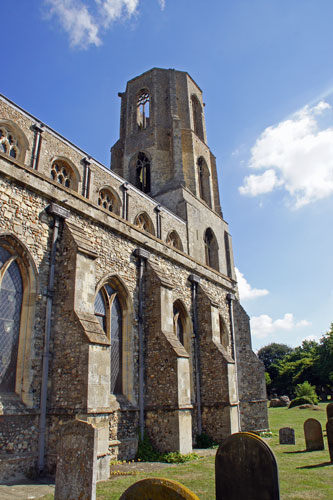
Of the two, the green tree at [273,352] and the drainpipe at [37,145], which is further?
the green tree at [273,352]

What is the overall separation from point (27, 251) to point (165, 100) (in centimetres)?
2557

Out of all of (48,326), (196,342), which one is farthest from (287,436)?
(48,326)

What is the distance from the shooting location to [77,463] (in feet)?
19.7

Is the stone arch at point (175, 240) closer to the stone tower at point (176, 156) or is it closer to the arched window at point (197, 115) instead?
the stone tower at point (176, 156)

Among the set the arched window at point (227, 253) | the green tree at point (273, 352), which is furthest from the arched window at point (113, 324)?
the green tree at point (273, 352)

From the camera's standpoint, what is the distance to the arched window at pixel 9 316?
9117 millimetres

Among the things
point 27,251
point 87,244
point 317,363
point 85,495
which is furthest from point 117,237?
point 317,363

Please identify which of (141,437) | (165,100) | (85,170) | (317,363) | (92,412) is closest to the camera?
(92,412)

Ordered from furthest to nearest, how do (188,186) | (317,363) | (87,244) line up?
(317,363) < (188,186) < (87,244)

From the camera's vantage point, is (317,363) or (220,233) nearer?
(220,233)

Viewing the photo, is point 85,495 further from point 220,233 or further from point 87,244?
point 220,233

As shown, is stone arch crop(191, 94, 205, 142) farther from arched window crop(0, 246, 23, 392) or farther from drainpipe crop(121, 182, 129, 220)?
arched window crop(0, 246, 23, 392)

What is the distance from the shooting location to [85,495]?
224 inches

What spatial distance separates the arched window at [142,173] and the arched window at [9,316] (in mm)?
20346
